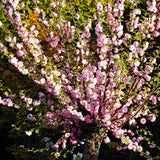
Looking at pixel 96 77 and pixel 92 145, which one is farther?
pixel 92 145

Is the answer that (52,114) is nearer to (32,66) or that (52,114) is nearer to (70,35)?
(32,66)

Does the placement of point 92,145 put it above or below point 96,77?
below

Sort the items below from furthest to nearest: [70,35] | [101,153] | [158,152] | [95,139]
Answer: [101,153], [158,152], [95,139], [70,35]

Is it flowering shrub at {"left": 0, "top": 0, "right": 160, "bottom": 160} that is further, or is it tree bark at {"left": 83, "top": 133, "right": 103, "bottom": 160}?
tree bark at {"left": 83, "top": 133, "right": 103, "bottom": 160}

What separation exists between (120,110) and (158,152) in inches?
92.2

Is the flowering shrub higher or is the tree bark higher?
the flowering shrub

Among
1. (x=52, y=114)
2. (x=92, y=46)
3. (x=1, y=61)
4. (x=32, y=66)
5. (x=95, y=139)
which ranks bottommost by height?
(x=95, y=139)

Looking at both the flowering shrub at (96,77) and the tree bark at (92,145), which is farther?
the tree bark at (92,145)

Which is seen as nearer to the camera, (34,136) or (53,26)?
(53,26)

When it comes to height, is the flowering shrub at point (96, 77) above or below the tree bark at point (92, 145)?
above

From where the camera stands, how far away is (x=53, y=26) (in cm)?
410

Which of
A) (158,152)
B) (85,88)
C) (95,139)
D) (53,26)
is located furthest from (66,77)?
(158,152)

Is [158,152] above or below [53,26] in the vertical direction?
below

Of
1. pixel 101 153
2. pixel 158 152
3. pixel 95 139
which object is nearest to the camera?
pixel 95 139
